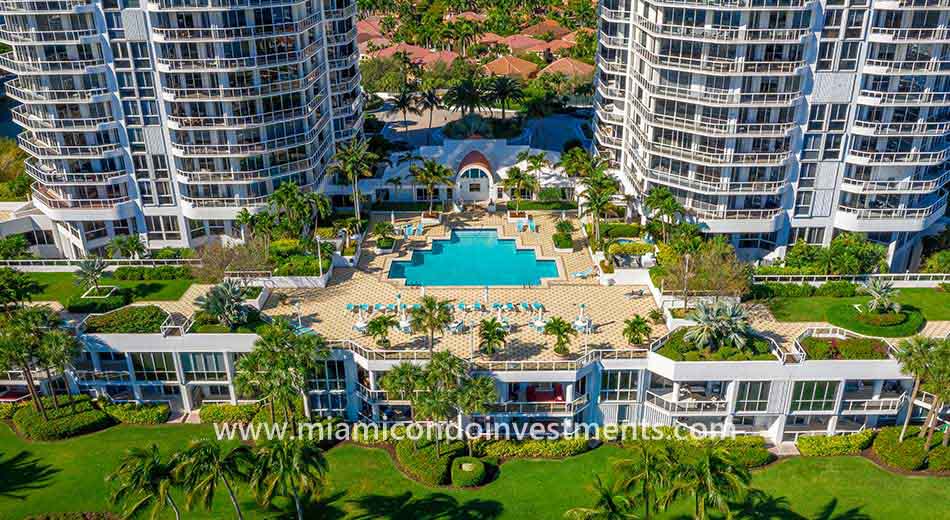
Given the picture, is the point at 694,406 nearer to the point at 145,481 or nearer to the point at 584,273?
the point at 584,273

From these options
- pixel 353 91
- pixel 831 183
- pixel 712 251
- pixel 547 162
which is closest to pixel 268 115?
pixel 353 91

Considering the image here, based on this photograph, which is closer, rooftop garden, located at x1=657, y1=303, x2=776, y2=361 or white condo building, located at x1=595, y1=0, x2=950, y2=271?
rooftop garden, located at x1=657, y1=303, x2=776, y2=361

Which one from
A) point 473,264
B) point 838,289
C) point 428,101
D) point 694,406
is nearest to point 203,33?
point 473,264

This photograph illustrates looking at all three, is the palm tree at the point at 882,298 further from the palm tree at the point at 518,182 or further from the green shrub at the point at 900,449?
the palm tree at the point at 518,182

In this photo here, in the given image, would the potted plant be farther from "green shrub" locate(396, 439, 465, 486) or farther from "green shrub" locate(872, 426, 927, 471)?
"green shrub" locate(872, 426, 927, 471)

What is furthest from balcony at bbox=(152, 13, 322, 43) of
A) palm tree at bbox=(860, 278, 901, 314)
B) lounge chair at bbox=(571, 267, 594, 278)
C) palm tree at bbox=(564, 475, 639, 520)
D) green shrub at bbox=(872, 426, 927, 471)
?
green shrub at bbox=(872, 426, 927, 471)

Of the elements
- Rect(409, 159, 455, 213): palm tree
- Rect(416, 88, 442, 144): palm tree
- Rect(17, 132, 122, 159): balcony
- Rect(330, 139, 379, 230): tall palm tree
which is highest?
Rect(416, 88, 442, 144): palm tree
